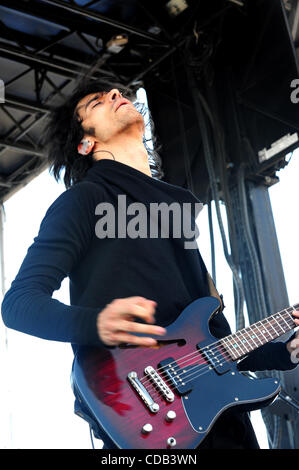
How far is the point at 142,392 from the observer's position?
1.23 m

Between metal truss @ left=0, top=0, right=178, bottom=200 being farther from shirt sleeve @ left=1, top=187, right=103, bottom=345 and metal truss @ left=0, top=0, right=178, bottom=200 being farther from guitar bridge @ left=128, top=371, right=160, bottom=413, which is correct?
guitar bridge @ left=128, top=371, right=160, bottom=413

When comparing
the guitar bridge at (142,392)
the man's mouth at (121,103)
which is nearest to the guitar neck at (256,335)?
the guitar bridge at (142,392)

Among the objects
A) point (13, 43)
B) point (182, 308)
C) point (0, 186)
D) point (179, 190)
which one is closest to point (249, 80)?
point (13, 43)

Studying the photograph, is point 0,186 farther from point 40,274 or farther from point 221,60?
point 40,274

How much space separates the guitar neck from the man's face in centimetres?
67

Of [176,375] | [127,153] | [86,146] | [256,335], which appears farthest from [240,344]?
[86,146]

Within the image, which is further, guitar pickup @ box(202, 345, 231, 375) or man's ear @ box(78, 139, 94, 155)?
man's ear @ box(78, 139, 94, 155)

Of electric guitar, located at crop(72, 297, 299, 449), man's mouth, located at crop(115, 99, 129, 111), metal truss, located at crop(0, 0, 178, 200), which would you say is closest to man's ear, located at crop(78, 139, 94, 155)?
man's mouth, located at crop(115, 99, 129, 111)

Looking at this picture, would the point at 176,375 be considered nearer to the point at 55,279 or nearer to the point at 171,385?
the point at 171,385

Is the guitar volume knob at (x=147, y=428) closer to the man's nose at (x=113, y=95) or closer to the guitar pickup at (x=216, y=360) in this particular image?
the guitar pickup at (x=216, y=360)

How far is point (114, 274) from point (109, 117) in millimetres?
630

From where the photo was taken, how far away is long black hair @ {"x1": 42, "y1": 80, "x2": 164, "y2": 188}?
6.11 feet

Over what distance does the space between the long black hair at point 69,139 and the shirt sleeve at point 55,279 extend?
0.46 m
